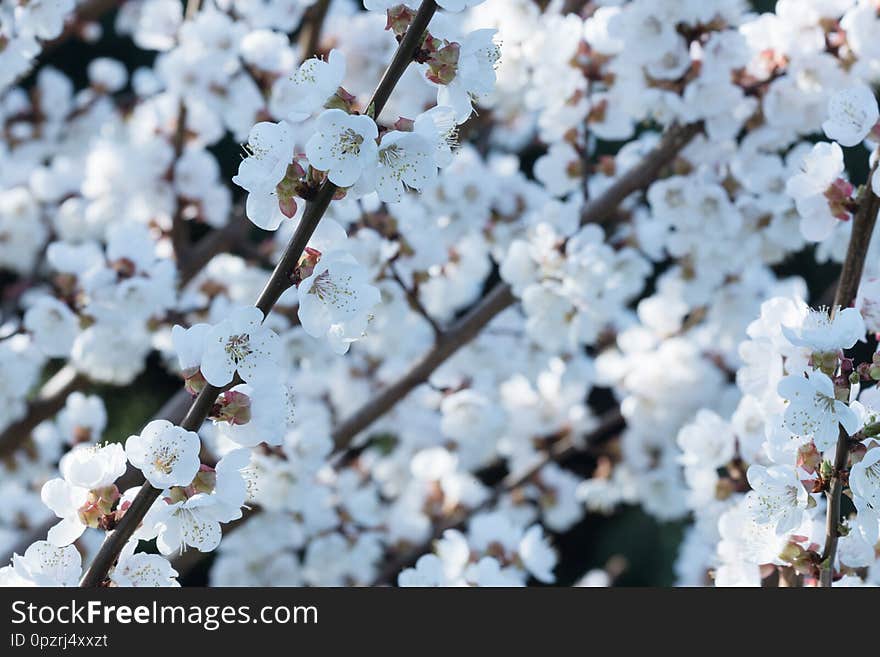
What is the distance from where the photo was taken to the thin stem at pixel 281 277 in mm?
1103

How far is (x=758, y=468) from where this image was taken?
1248mm

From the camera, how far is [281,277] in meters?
1.12

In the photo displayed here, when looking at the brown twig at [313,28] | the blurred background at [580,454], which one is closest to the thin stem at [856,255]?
the brown twig at [313,28]

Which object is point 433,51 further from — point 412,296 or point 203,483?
point 412,296

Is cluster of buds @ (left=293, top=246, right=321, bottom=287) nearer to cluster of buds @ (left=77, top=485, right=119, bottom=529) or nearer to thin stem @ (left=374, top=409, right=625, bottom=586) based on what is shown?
cluster of buds @ (left=77, top=485, right=119, bottom=529)

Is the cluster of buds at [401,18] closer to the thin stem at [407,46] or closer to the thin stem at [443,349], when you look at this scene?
the thin stem at [407,46]

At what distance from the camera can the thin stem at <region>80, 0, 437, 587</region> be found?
1103mm

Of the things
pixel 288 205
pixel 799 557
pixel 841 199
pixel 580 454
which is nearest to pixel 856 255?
pixel 841 199

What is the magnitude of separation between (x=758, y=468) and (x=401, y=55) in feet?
2.09

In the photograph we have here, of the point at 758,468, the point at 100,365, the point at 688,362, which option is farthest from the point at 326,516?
the point at 758,468

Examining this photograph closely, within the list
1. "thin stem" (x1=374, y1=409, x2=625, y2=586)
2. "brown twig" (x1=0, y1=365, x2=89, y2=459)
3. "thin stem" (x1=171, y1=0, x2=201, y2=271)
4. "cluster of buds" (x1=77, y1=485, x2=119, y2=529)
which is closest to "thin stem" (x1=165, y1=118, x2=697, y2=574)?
"thin stem" (x1=374, y1=409, x2=625, y2=586)

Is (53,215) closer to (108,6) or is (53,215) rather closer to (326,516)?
(108,6)

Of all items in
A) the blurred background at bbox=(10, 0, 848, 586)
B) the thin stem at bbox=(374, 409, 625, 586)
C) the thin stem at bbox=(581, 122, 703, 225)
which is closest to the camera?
the thin stem at bbox=(581, 122, 703, 225)

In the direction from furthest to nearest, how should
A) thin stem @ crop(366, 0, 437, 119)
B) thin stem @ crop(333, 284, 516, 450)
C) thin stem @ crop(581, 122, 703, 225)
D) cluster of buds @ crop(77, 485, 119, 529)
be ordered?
thin stem @ crop(333, 284, 516, 450)
thin stem @ crop(581, 122, 703, 225)
cluster of buds @ crop(77, 485, 119, 529)
thin stem @ crop(366, 0, 437, 119)
